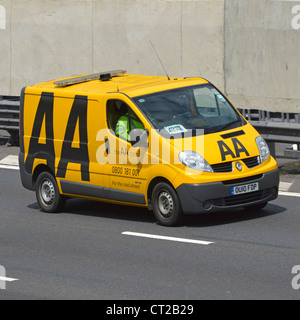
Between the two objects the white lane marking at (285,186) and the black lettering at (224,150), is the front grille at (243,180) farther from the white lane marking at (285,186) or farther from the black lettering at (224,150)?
the white lane marking at (285,186)

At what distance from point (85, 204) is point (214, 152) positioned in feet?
9.66

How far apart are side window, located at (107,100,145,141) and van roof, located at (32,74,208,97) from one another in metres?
0.20

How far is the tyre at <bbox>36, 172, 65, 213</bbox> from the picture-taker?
13938 mm

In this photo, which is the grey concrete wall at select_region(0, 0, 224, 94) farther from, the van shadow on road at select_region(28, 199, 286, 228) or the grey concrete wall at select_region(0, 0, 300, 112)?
the van shadow on road at select_region(28, 199, 286, 228)

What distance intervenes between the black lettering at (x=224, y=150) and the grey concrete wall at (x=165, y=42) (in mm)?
4785

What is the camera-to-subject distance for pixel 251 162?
41.4 ft

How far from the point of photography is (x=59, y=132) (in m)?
13.7

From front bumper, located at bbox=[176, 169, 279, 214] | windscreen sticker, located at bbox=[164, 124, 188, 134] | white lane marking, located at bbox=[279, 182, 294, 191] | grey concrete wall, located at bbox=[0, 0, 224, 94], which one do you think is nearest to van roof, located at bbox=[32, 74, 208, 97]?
windscreen sticker, located at bbox=[164, 124, 188, 134]

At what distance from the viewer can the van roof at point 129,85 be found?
1316 cm

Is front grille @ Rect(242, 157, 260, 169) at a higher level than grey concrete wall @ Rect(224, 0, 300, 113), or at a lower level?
lower

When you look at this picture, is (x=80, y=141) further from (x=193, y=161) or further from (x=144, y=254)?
(x=144, y=254)

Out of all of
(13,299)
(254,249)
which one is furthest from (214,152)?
(13,299)

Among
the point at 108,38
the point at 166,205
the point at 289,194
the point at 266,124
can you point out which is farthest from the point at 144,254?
the point at 108,38

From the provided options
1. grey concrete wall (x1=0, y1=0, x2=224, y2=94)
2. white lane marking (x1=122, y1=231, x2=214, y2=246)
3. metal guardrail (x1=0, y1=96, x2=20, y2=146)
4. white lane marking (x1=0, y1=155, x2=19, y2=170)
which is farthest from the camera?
metal guardrail (x1=0, y1=96, x2=20, y2=146)
